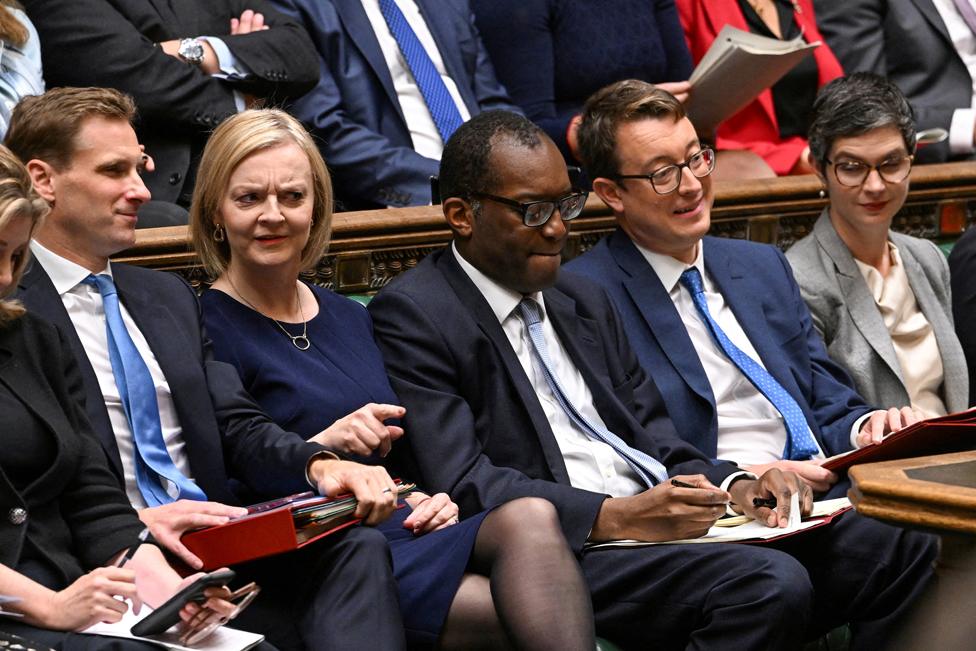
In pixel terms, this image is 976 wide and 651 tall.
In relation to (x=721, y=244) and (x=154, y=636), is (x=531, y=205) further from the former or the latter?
(x=154, y=636)

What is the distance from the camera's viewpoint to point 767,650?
9.36 ft

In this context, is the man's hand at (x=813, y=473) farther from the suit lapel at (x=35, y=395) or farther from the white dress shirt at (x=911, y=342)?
the suit lapel at (x=35, y=395)

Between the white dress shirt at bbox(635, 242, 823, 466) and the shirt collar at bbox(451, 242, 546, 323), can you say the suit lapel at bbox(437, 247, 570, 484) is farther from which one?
the white dress shirt at bbox(635, 242, 823, 466)

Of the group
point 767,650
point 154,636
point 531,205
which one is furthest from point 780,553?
point 154,636

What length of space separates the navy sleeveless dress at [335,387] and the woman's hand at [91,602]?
634 millimetres

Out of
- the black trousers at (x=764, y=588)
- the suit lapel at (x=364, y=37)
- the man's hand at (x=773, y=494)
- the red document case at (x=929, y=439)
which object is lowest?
the black trousers at (x=764, y=588)

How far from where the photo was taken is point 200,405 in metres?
2.94

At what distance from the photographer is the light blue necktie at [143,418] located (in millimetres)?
2877

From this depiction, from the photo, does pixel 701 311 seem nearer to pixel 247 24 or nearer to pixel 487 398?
pixel 487 398

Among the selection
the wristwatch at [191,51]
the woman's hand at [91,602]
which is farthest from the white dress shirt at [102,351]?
the wristwatch at [191,51]

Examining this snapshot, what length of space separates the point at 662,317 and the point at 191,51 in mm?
1287

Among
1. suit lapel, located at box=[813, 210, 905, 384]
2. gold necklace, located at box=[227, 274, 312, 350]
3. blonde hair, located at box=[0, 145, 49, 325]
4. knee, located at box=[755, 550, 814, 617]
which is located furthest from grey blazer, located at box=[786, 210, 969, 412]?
blonde hair, located at box=[0, 145, 49, 325]

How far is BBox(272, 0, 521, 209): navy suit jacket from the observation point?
161 inches

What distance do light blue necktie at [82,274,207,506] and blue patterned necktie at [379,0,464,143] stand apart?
153 centimetres
